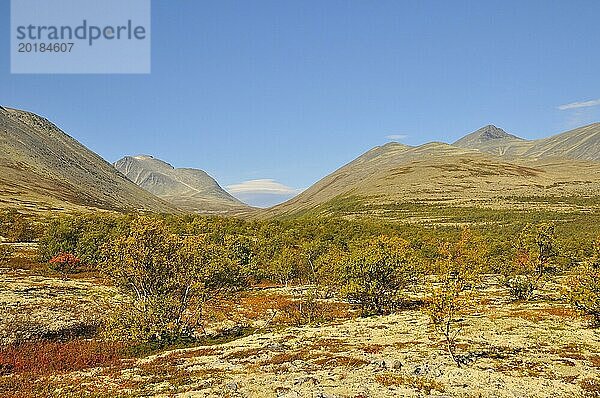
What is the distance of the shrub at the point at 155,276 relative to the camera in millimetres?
28125

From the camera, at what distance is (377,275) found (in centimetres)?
4066

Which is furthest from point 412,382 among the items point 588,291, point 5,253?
point 5,253

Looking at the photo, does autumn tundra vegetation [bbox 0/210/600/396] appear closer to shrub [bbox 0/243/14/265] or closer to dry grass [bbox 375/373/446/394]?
shrub [bbox 0/243/14/265]

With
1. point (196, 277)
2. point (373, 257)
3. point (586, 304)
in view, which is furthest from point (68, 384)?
point (586, 304)

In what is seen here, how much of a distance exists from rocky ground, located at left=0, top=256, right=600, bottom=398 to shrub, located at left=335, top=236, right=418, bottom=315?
5.26 metres

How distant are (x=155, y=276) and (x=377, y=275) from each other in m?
20.4

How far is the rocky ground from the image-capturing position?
17672 millimetres

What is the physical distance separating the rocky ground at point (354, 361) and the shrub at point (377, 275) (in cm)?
526

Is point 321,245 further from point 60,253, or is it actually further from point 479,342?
point 479,342

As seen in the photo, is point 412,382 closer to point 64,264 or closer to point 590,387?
point 590,387

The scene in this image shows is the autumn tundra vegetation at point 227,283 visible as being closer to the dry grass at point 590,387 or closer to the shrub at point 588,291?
the shrub at point 588,291

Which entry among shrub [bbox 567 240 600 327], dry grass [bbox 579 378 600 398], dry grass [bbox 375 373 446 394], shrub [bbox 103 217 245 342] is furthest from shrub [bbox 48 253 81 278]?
dry grass [bbox 579 378 600 398]

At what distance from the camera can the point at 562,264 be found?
191ft

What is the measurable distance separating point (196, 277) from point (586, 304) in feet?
88.7
